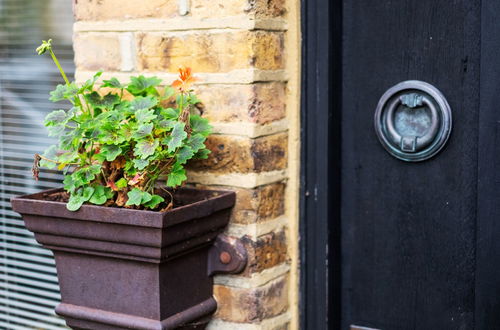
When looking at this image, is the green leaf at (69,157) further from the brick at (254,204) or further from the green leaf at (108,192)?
the brick at (254,204)

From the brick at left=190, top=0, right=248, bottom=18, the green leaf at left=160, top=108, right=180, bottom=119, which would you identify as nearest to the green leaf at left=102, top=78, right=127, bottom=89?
the green leaf at left=160, top=108, right=180, bottom=119

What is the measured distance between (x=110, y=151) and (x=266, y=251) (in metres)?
0.41

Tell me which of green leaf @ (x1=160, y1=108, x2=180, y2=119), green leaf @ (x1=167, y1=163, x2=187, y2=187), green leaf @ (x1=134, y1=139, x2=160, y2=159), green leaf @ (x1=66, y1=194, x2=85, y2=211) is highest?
green leaf @ (x1=160, y1=108, x2=180, y2=119)

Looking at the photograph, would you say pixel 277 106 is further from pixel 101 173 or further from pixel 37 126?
pixel 37 126

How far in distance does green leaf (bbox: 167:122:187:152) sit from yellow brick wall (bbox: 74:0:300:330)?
0.18 metres

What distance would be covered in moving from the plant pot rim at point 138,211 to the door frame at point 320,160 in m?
0.21

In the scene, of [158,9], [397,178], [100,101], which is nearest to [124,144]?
[100,101]

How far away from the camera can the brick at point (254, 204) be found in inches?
60.9

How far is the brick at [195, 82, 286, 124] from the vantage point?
1.53 m

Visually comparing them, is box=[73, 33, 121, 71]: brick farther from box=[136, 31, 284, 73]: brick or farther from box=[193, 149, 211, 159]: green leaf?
box=[193, 149, 211, 159]: green leaf

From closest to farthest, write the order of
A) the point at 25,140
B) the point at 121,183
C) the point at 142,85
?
the point at 121,183 < the point at 142,85 < the point at 25,140

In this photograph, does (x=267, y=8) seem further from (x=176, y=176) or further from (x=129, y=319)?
A: (x=129, y=319)

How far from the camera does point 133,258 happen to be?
1415 millimetres

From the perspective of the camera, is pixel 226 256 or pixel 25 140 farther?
pixel 25 140
